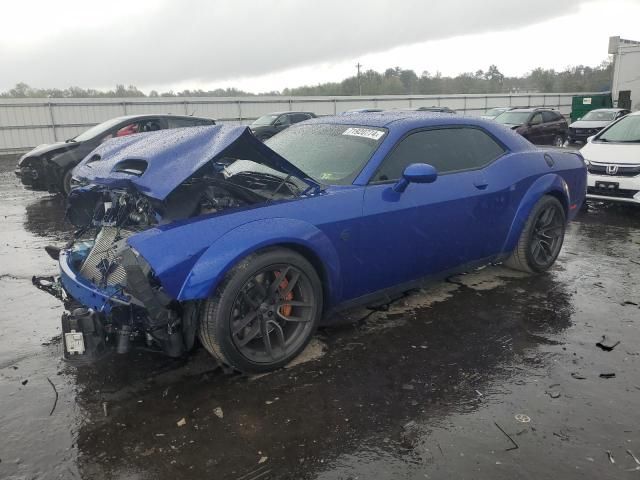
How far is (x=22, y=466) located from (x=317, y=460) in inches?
54.5

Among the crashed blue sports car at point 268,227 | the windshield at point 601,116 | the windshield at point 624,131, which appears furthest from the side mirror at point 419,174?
the windshield at point 601,116

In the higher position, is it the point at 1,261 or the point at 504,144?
the point at 504,144

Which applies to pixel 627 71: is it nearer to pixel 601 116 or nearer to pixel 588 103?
pixel 588 103

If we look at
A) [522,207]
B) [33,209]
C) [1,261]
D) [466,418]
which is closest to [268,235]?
[466,418]

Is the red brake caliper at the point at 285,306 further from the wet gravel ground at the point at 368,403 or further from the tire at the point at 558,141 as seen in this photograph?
the tire at the point at 558,141

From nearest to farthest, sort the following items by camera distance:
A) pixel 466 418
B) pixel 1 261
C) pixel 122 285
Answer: pixel 466 418
pixel 122 285
pixel 1 261

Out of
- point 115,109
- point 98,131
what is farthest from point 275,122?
point 98,131

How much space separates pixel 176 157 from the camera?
3.12 meters

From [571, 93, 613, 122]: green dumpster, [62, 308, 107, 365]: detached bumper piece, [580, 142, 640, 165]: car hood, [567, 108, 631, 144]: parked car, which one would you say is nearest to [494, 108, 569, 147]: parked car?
[567, 108, 631, 144]: parked car

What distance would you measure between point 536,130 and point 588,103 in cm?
1350

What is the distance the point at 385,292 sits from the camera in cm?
372

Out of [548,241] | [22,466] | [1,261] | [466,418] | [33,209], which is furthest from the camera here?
[33,209]

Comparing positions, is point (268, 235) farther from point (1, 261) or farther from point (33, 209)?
point (33, 209)

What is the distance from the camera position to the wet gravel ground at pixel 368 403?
238 centimetres
